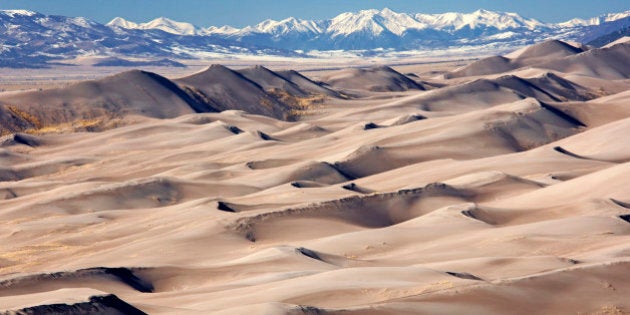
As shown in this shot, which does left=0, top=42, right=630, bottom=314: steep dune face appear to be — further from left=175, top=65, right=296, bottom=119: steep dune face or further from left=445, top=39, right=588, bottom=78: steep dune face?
left=445, top=39, right=588, bottom=78: steep dune face

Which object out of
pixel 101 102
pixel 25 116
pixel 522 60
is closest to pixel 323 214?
pixel 25 116

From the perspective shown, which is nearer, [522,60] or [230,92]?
[230,92]

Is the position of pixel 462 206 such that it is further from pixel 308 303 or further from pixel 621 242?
pixel 308 303

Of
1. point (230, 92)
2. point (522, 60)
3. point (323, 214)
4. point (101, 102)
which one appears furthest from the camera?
point (522, 60)

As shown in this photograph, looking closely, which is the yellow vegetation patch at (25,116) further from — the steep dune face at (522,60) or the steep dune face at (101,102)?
the steep dune face at (522,60)

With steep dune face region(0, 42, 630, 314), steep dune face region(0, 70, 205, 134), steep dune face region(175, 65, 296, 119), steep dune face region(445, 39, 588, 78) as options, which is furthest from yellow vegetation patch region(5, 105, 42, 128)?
steep dune face region(445, 39, 588, 78)

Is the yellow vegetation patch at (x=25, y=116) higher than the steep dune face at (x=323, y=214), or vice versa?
the steep dune face at (x=323, y=214)

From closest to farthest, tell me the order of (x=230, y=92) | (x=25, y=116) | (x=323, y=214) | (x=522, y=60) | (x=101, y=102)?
1. (x=323, y=214)
2. (x=25, y=116)
3. (x=101, y=102)
4. (x=230, y=92)
5. (x=522, y=60)

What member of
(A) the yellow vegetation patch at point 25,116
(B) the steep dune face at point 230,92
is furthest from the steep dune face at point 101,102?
(B) the steep dune face at point 230,92

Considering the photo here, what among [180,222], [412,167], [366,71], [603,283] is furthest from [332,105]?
[603,283]

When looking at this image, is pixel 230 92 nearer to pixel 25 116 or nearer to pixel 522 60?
pixel 25 116
